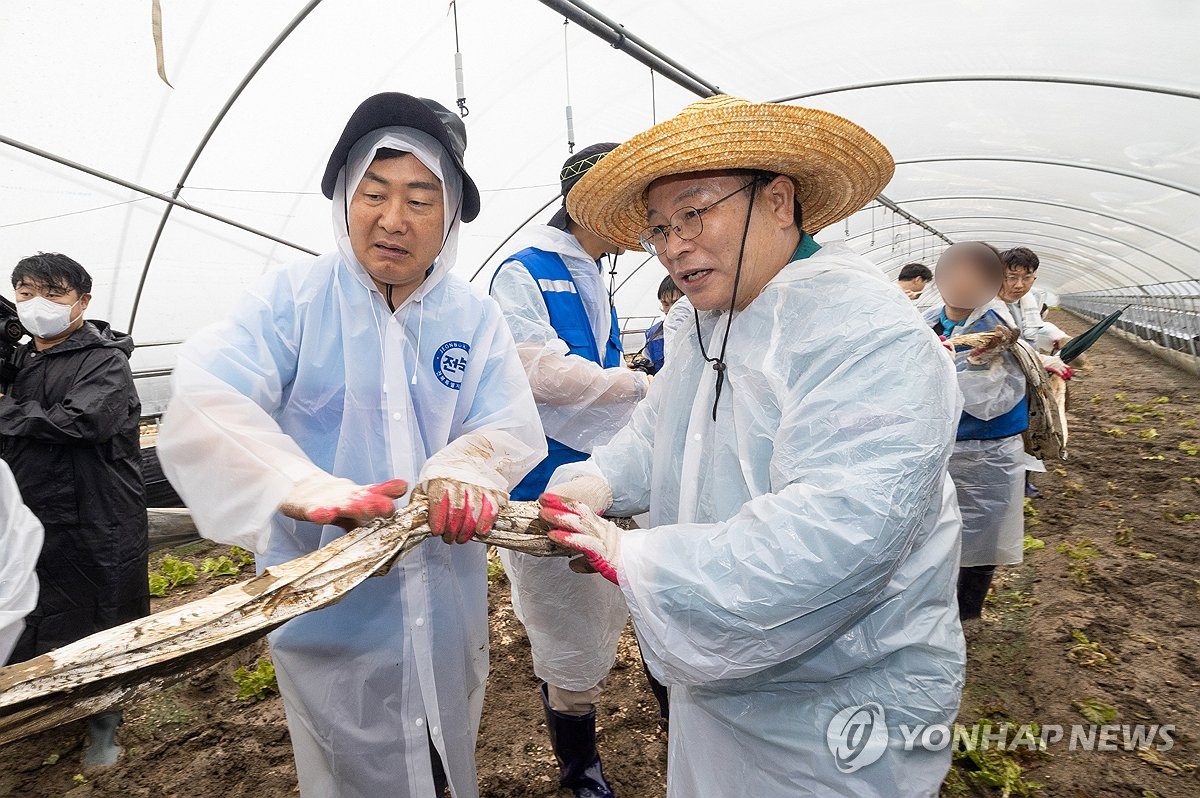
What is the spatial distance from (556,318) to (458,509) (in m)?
1.24

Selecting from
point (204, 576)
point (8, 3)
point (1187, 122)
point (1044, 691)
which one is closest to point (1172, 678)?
point (1044, 691)

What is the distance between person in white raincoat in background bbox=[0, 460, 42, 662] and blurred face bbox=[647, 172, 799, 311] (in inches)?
67.7

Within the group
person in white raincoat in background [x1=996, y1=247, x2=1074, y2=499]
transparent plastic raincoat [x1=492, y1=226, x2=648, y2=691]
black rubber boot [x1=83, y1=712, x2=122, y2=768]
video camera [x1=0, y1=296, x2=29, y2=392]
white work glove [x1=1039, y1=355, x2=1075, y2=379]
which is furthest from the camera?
person in white raincoat in background [x1=996, y1=247, x2=1074, y2=499]

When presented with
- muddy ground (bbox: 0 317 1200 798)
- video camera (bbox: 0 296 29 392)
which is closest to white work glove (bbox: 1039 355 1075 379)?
muddy ground (bbox: 0 317 1200 798)

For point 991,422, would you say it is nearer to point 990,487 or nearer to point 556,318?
point 990,487

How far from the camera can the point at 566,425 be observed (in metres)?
2.57

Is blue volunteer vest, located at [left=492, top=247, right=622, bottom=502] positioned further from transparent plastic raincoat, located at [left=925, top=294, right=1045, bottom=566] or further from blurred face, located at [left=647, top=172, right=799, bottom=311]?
transparent plastic raincoat, located at [left=925, top=294, right=1045, bottom=566]

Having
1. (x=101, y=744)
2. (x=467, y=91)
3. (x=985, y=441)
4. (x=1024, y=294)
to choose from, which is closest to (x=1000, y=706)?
(x=985, y=441)

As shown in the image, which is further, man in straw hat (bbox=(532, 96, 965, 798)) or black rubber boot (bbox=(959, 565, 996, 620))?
black rubber boot (bbox=(959, 565, 996, 620))

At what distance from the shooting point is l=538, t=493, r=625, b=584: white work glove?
4.24ft

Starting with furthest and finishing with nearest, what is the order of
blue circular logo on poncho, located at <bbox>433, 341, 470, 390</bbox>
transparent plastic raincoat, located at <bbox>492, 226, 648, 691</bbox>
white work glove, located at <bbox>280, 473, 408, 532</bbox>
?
transparent plastic raincoat, located at <bbox>492, 226, 648, 691</bbox> < blue circular logo on poncho, located at <bbox>433, 341, 470, 390</bbox> < white work glove, located at <bbox>280, 473, 408, 532</bbox>

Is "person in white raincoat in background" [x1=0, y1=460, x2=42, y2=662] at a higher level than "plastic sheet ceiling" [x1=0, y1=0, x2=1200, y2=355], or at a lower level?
lower

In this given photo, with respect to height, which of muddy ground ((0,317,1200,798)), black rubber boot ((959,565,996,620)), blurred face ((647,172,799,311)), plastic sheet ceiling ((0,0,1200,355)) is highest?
plastic sheet ceiling ((0,0,1200,355))

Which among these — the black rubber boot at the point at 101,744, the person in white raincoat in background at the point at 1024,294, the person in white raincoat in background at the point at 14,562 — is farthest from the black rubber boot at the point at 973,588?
the black rubber boot at the point at 101,744
